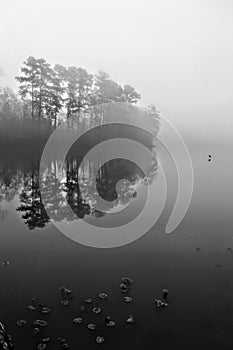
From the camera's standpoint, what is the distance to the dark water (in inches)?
307

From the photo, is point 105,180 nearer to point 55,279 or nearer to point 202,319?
point 55,279

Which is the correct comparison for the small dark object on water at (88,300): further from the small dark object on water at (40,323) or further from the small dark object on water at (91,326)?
the small dark object on water at (40,323)

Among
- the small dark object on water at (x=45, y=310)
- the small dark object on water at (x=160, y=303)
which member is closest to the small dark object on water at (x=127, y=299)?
the small dark object on water at (x=160, y=303)

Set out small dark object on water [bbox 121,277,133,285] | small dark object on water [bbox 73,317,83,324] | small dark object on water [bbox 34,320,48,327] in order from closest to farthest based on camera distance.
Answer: small dark object on water [bbox 34,320,48,327], small dark object on water [bbox 73,317,83,324], small dark object on water [bbox 121,277,133,285]

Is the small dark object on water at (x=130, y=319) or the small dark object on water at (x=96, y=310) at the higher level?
the small dark object on water at (x=96, y=310)

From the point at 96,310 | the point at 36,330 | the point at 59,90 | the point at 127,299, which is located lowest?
the point at 36,330

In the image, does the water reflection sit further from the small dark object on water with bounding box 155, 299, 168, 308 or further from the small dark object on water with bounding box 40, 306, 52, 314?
the small dark object on water with bounding box 155, 299, 168, 308

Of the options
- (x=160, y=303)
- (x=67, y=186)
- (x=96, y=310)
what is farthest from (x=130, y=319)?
(x=67, y=186)

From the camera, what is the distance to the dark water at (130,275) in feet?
25.6

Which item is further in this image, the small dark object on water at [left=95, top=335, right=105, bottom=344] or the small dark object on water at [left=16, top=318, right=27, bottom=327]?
the small dark object on water at [left=16, top=318, right=27, bottom=327]

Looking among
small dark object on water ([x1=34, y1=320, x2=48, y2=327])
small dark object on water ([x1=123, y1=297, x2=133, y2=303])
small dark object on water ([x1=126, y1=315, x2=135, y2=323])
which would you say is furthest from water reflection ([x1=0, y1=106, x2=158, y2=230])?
small dark object on water ([x1=126, y1=315, x2=135, y2=323])

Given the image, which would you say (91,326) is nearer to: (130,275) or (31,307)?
(31,307)

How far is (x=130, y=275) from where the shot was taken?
11008 millimetres

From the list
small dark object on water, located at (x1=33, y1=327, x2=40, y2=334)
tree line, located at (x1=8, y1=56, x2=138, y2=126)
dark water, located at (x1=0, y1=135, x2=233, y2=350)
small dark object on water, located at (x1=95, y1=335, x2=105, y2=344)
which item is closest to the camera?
small dark object on water, located at (x1=95, y1=335, x2=105, y2=344)
